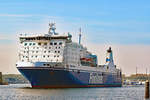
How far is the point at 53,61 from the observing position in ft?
265

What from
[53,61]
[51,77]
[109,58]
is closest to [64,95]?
[51,77]

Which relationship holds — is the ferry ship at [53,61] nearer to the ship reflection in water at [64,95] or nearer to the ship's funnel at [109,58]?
the ship reflection in water at [64,95]

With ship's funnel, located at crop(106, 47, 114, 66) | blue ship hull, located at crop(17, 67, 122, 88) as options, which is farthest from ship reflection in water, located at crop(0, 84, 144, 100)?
ship's funnel, located at crop(106, 47, 114, 66)

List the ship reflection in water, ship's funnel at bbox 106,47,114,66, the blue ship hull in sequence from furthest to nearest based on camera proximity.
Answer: ship's funnel at bbox 106,47,114,66 < the blue ship hull < the ship reflection in water

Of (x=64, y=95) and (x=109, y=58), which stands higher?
(x=109, y=58)

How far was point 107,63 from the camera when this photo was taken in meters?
109

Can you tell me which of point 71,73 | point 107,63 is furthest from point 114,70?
point 71,73

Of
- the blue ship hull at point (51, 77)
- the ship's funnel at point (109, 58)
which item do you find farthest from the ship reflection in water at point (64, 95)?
the ship's funnel at point (109, 58)

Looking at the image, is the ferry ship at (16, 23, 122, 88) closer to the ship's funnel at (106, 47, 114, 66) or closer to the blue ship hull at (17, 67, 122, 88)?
the blue ship hull at (17, 67, 122, 88)

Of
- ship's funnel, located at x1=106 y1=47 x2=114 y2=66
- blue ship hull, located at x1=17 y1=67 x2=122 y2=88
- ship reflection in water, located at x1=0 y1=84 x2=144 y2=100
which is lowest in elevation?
ship reflection in water, located at x1=0 y1=84 x2=144 y2=100

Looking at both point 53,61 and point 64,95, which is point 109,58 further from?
point 64,95

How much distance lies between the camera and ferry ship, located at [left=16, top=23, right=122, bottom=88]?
7788 centimetres

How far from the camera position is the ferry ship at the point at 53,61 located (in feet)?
255

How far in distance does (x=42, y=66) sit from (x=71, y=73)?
6.45m
